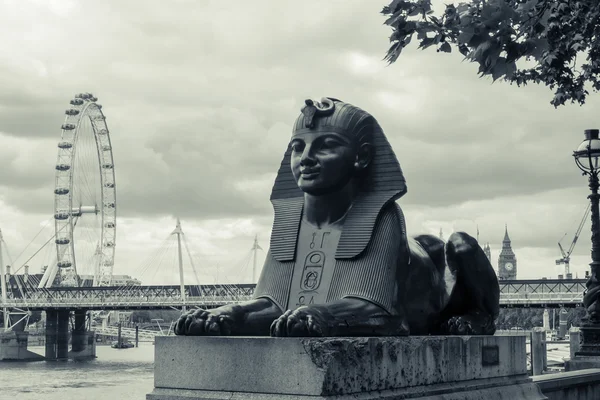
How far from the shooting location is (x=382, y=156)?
20.4 feet

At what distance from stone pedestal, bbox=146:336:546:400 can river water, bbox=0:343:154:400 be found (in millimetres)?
22928

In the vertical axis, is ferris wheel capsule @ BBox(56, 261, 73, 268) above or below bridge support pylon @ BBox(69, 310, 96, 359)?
above

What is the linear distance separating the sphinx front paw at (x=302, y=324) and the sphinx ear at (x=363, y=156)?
1.31 meters

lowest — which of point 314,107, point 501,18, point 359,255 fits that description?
point 359,255

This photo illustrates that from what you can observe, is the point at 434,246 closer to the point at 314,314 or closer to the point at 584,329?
the point at 314,314

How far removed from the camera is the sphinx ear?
6148 millimetres

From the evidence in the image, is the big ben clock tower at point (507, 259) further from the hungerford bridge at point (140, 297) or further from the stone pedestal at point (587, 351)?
the stone pedestal at point (587, 351)

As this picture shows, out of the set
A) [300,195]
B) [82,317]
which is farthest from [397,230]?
[82,317]

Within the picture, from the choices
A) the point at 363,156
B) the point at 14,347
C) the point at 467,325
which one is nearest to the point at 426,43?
the point at 363,156

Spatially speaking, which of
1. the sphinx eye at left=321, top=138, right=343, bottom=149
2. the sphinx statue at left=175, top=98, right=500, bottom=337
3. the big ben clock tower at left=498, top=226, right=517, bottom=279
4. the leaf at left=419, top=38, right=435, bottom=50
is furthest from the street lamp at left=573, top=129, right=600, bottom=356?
the big ben clock tower at left=498, top=226, right=517, bottom=279

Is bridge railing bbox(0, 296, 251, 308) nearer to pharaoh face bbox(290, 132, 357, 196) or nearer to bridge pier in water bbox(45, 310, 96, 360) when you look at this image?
bridge pier in water bbox(45, 310, 96, 360)

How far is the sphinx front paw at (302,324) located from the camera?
16.9ft

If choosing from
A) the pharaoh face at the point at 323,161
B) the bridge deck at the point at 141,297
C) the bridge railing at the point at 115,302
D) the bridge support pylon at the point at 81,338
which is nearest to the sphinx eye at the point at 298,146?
the pharaoh face at the point at 323,161

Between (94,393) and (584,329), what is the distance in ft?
96.7
